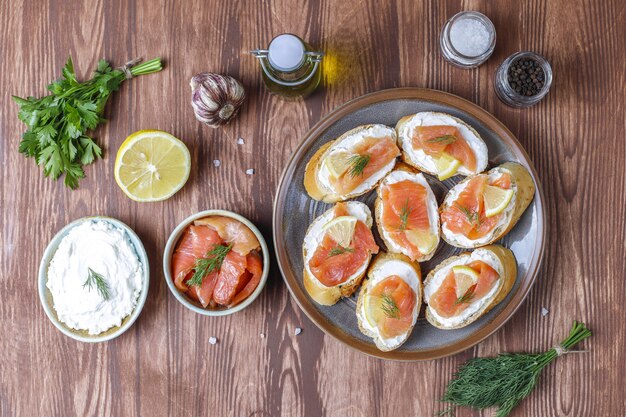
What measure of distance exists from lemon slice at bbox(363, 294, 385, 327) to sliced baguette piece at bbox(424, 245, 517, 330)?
215mm

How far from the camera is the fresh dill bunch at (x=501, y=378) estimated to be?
2.29 m

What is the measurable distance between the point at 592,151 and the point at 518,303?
0.73 m

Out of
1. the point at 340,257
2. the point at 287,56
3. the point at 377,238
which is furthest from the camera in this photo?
the point at 377,238

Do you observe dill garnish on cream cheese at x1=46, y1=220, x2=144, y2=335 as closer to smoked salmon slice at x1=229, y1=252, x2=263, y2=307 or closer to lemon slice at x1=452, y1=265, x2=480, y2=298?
smoked salmon slice at x1=229, y1=252, x2=263, y2=307

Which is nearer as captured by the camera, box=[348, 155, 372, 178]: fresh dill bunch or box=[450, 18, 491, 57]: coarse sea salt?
box=[348, 155, 372, 178]: fresh dill bunch

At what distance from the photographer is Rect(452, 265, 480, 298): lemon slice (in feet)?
7.15

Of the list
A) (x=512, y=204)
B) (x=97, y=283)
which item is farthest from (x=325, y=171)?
(x=97, y=283)

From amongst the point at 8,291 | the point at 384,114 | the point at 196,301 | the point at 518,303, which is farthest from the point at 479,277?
the point at 8,291

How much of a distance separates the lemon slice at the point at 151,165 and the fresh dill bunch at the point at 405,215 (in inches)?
34.7

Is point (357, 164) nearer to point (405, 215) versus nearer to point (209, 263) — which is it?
point (405, 215)

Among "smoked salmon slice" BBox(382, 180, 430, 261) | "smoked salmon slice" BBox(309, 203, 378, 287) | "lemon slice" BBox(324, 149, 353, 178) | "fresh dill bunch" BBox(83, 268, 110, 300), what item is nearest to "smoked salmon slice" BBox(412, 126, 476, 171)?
"smoked salmon slice" BBox(382, 180, 430, 261)

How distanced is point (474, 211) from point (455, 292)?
1.06 feet

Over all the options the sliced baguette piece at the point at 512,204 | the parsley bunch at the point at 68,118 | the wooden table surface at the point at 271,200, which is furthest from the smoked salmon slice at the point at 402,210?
the parsley bunch at the point at 68,118

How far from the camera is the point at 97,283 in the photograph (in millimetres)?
2248
